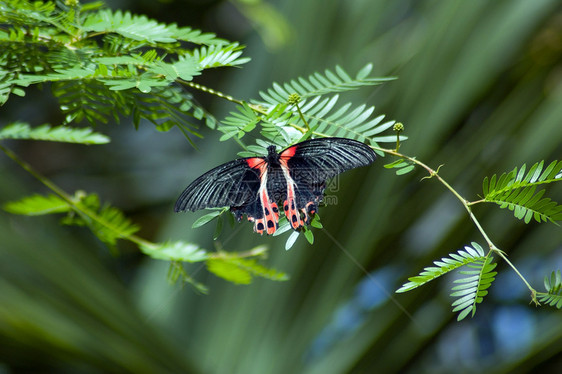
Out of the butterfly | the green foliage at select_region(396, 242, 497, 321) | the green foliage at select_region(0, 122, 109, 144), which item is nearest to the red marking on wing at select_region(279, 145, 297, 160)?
the butterfly

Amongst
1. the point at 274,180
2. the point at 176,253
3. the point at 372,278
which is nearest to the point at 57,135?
the point at 176,253

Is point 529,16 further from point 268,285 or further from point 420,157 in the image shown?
point 268,285

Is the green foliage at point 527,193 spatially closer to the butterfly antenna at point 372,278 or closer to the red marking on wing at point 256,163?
the red marking on wing at point 256,163

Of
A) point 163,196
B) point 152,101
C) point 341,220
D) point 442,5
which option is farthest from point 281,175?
point 163,196

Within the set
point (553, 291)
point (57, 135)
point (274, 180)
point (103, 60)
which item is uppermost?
point (57, 135)

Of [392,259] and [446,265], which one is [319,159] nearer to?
[446,265]

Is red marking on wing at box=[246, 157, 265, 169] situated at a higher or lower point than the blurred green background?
lower

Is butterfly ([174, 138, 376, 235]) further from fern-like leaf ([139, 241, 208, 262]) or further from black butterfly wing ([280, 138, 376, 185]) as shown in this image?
fern-like leaf ([139, 241, 208, 262])
